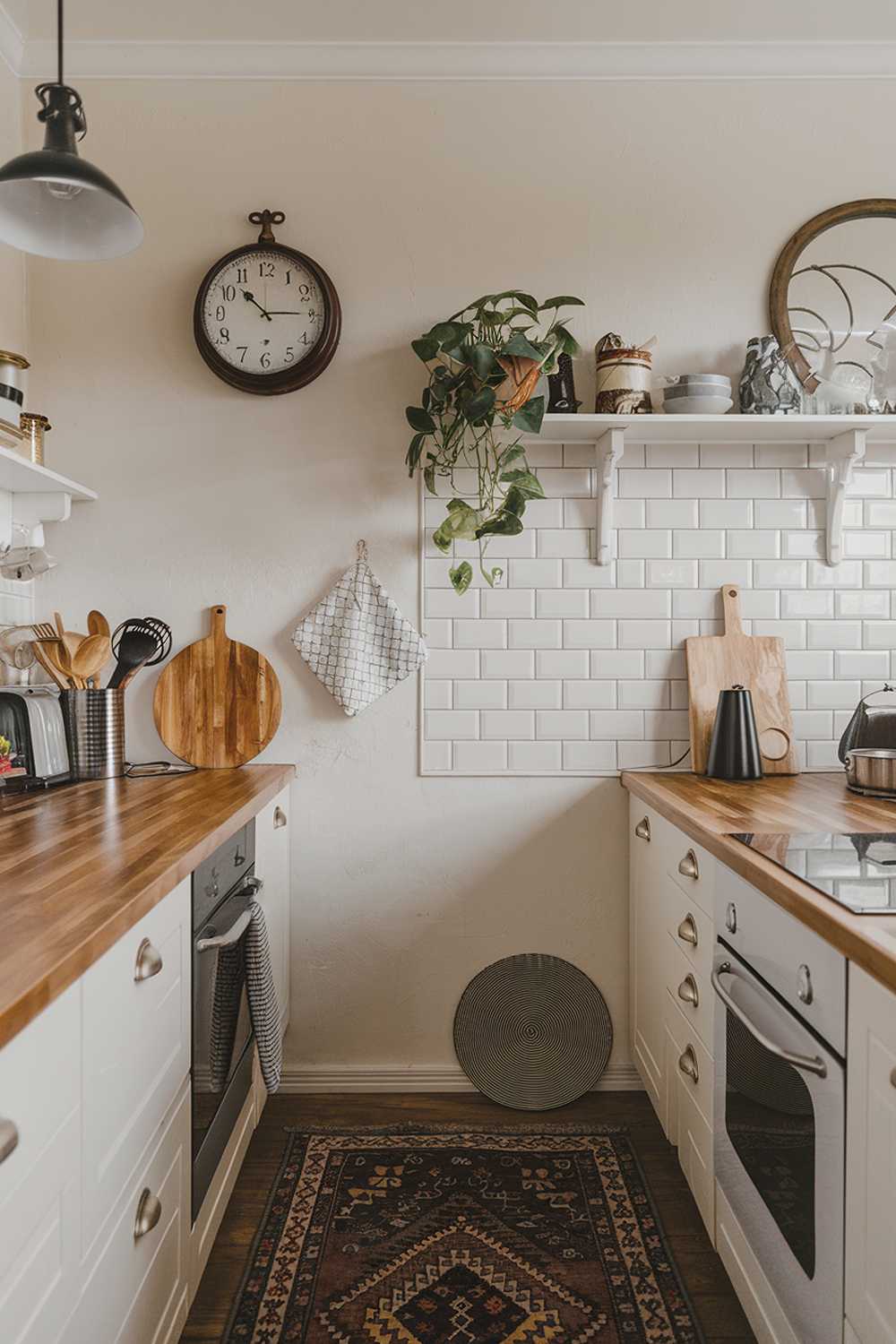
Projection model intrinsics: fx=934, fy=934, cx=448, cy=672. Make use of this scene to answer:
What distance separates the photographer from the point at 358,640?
246 centimetres

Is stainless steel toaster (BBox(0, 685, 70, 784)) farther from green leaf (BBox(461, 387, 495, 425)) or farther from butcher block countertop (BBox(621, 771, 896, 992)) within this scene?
butcher block countertop (BBox(621, 771, 896, 992))

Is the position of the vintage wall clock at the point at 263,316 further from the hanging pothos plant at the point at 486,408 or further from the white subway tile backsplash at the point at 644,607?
the white subway tile backsplash at the point at 644,607

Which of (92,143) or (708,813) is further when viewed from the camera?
(92,143)

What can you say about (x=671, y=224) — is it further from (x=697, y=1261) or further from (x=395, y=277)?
(x=697, y=1261)

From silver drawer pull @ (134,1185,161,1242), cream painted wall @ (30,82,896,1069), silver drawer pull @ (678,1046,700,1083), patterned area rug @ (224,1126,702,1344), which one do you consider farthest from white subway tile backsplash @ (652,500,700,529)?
silver drawer pull @ (134,1185,161,1242)

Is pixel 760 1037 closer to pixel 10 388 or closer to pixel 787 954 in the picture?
pixel 787 954

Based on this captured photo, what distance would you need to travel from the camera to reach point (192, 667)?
8.24 feet

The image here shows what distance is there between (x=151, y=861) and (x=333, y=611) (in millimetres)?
1208

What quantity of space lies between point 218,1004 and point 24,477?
4.28ft

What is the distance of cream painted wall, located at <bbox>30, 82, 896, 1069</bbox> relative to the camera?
8.21 ft

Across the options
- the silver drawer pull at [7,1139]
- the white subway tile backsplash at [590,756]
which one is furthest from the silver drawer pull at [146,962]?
the white subway tile backsplash at [590,756]

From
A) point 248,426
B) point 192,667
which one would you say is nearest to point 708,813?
point 192,667

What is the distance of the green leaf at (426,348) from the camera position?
2273 millimetres

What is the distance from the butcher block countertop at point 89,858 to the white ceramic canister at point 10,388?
84 centimetres
